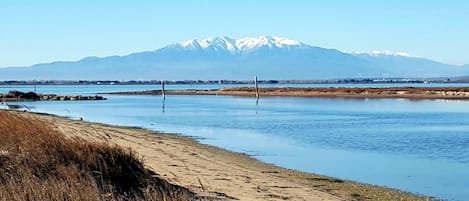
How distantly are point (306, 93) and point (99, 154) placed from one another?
336ft

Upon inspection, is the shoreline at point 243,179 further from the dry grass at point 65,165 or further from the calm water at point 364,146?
the calm water at point 364,146

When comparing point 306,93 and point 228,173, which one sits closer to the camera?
point 228,173

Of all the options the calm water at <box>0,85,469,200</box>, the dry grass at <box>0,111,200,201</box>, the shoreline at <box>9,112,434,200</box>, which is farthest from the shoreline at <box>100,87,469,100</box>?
the dry grass at <box>0,111,200,201</box>

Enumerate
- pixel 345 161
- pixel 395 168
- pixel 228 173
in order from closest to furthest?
pixel 228 173
pixel 395 168
pixel 345 161

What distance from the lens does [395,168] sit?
2012 cm

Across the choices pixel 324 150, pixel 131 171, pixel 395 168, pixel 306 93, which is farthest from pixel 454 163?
pixel 306 93

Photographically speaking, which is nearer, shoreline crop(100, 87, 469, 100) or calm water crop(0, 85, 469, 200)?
calm water crop(0, 85, 469, 200)

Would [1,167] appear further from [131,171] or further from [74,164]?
[131,171]

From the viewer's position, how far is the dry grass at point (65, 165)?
8680 millimetres

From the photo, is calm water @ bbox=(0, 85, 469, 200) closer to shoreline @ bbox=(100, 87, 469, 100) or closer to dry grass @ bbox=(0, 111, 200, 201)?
dry grass @ bbox=(0, 111, 200, 201)

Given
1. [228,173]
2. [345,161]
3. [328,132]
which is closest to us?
[228,173]

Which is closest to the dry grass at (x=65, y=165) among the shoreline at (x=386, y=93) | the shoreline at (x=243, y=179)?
the shoreline at (x=243, y=179)

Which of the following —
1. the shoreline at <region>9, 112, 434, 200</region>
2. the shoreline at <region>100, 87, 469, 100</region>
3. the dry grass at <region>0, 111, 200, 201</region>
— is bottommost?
the shoreline at <region>100, 87, 469, 100</region>

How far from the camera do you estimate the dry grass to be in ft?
28.5
